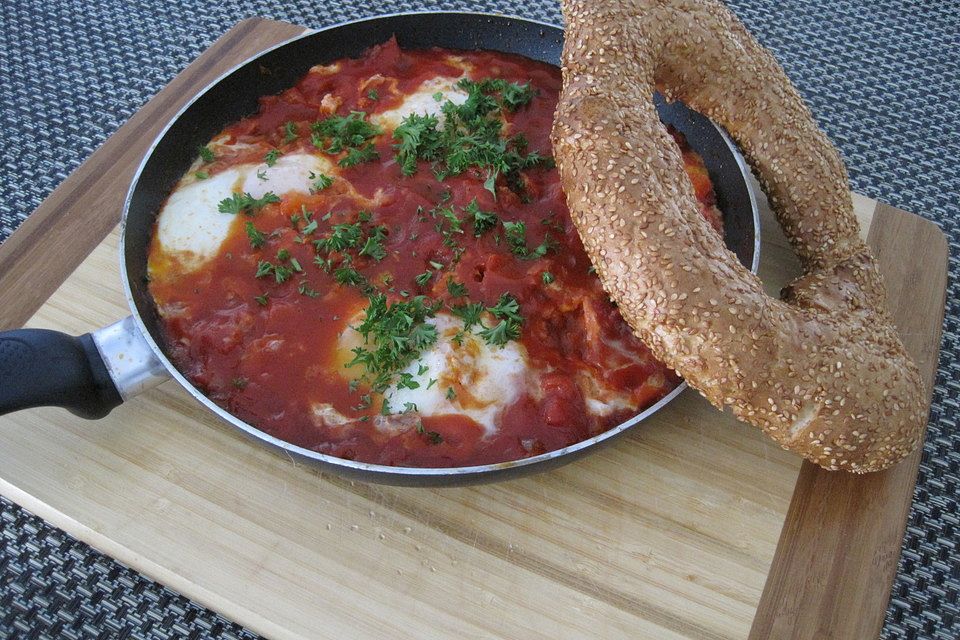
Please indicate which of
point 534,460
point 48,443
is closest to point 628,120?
point 534,460

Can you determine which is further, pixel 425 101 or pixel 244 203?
pixel 425 101

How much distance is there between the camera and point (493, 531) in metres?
2.42

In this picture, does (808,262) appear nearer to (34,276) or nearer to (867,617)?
(867,617)

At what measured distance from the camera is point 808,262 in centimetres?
272

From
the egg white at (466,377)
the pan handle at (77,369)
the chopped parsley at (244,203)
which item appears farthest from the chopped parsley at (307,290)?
the pan handle at (77,369)

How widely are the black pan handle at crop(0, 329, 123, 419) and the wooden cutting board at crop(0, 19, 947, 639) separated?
→ 219 mm

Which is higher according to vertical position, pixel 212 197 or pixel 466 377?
pixel 212 197

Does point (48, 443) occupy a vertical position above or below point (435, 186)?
below

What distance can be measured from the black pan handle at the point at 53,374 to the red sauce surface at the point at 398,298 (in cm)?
23

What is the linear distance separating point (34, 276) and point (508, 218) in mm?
1674

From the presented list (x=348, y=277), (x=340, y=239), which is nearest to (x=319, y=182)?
(x=340, y=239)

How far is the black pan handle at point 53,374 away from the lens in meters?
2.22

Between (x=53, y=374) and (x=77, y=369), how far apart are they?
7 cm

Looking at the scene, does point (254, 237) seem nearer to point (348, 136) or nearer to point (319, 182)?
point (319, 182)
